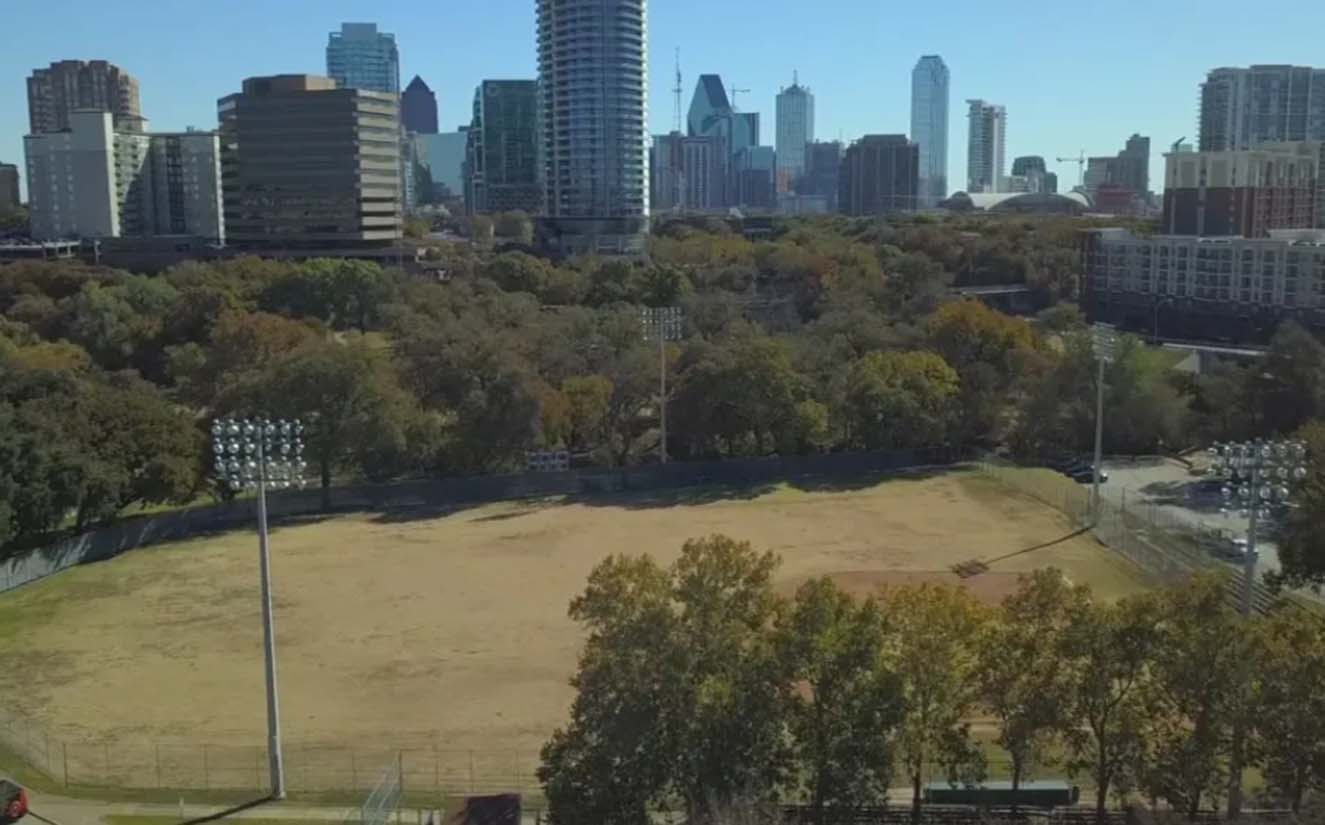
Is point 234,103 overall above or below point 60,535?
above

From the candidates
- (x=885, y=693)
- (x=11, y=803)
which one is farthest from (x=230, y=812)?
(x=885, y=693)

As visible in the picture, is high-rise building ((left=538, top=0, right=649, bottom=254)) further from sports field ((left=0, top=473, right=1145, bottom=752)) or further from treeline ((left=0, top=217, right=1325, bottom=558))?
sports field ((left=0, top=473, right=1145, bottom=752))

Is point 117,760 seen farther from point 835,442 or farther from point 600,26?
point 600,26

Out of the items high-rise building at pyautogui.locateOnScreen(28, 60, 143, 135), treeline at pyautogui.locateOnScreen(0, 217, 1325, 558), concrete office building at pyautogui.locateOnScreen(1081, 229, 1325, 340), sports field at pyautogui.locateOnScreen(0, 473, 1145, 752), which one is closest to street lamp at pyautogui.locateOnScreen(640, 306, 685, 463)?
treeline at pyautogui.locateOnScreen(0, 217, 1325, 558)

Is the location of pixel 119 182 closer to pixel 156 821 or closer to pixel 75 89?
pixel 75 89

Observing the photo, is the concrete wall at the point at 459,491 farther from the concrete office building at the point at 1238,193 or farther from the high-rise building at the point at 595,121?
the high-rise building at the point at 595,121

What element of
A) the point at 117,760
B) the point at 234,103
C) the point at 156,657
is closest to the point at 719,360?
the point at 156,657
